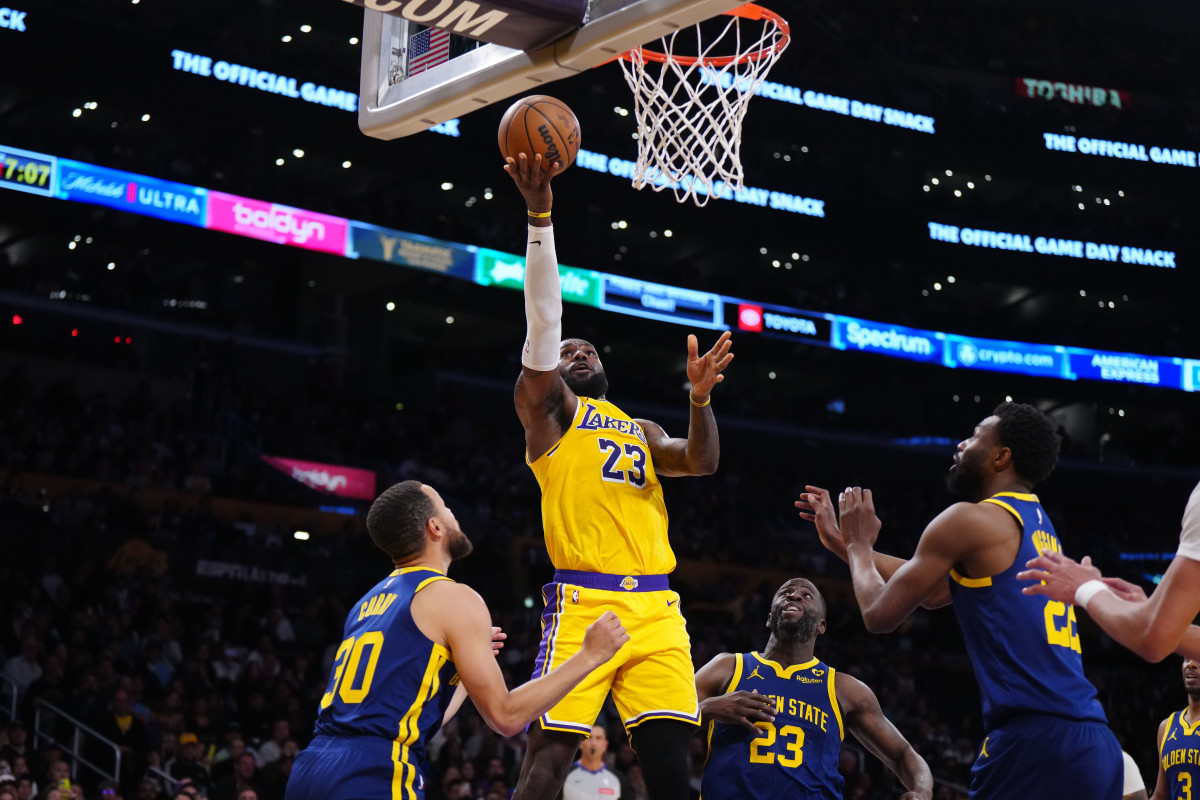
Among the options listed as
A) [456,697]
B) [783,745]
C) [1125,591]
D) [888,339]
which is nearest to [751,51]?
[783,745]

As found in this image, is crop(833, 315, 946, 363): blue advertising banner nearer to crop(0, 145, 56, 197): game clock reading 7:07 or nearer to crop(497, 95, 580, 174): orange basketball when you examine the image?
crop(0, 145, 56, 197): game clock reading 7:07

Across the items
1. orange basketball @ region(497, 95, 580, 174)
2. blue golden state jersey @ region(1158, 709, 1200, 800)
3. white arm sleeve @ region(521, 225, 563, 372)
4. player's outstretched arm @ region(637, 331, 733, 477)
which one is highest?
orange basketball @ region(497, 95, 580, 174)

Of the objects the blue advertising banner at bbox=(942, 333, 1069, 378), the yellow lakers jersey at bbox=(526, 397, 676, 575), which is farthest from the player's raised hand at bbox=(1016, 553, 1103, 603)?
the blue advertising banner at bbox=(942, 333, 1069, 378)

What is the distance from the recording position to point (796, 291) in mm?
30266

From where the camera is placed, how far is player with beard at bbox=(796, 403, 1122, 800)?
4.34m

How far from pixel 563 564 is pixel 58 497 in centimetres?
1474

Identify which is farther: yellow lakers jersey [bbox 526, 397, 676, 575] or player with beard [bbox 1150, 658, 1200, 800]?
player with beard [bbox 1150, 658, 1200, 800]

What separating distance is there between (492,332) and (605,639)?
29.2 metres

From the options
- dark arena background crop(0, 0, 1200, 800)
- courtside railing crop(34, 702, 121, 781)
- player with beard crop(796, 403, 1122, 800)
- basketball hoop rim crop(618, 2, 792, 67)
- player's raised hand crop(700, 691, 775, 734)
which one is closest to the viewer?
player with beard crop(796, 403, 1122, 800)

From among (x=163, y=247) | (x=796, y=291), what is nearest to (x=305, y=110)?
(x=163, y=247)

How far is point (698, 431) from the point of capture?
5.62 metres

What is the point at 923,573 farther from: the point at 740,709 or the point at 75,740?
the point at 75,740

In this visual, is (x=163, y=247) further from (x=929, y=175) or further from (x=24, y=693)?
(x=929, y=175)

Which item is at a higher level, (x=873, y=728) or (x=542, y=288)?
(x=542, y=288)
